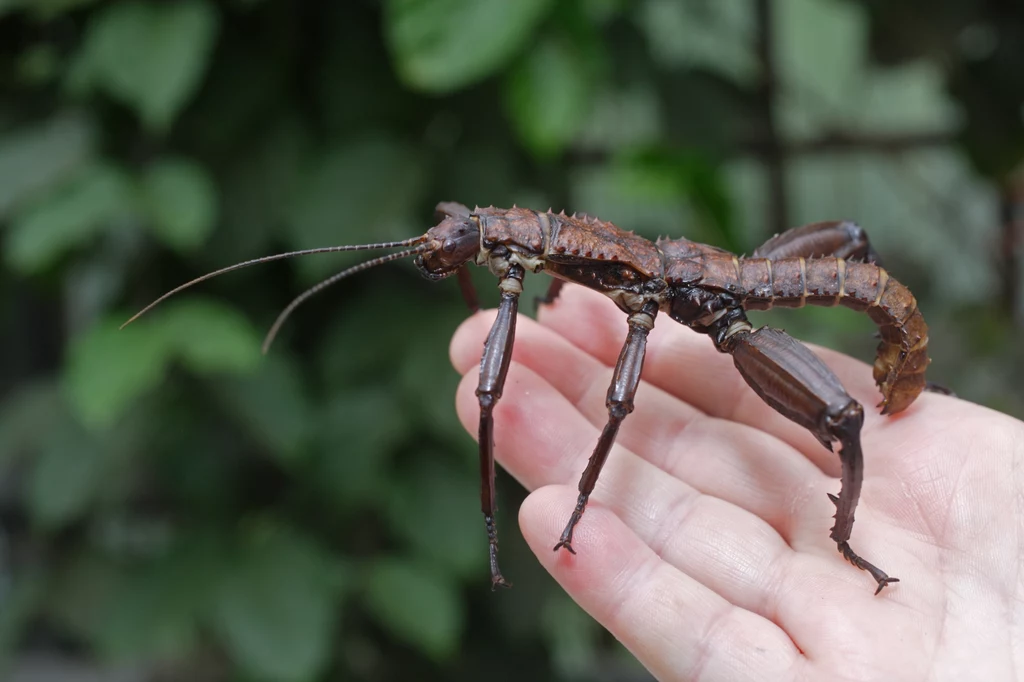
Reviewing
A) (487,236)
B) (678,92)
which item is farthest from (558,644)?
(678,92)

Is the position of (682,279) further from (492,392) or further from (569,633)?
(569,633)

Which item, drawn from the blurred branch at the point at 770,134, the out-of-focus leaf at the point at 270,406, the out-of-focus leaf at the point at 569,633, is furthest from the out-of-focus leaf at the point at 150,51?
the blurred branch at the point at 770,134

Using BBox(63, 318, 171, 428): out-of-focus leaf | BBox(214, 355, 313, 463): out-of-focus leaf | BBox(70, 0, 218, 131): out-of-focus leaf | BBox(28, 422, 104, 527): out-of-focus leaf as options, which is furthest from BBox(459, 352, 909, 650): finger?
BBox(28, 422, 104, 527): out-of-focus leaf

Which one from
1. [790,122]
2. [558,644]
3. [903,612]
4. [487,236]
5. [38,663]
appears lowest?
[38,663]

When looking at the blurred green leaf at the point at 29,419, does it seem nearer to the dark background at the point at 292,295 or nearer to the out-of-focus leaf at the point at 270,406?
the dark background at the point at 292,295

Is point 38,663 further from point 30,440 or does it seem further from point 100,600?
point 30,440

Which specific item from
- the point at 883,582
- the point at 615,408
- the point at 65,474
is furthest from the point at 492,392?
the point at 65,474
